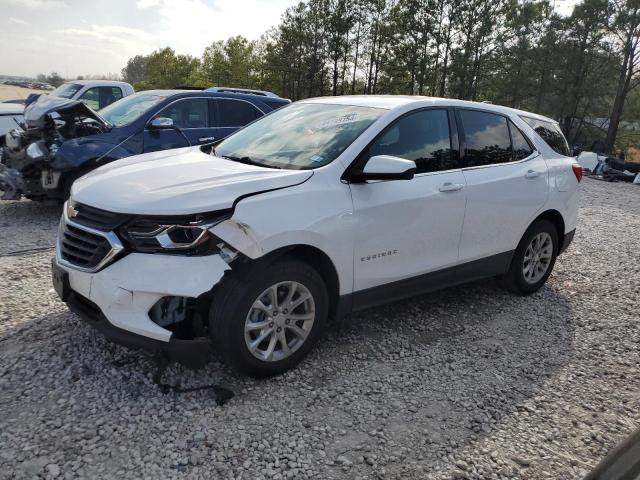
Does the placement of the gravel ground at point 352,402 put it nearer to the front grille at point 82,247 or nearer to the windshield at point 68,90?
the front grille at point 82,247

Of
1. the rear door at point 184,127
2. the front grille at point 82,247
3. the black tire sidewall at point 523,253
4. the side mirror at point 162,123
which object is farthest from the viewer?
the rear door at point 184,127

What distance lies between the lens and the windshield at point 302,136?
3.55 m

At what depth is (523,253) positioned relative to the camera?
4.87 metres

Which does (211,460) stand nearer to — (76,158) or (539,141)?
(539,141)

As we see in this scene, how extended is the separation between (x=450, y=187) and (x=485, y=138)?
0.79 metres

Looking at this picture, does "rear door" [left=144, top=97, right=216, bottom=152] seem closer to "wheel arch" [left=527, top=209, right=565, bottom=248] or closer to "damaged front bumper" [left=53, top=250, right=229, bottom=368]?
"damaged front bumper" [left=53, top=250, right=229, bottom=368]

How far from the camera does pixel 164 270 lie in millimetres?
2801

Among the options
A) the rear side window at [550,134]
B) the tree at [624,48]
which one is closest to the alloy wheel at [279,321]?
the rear side window at [550,134]

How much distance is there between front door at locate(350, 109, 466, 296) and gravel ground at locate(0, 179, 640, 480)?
25.8 inches

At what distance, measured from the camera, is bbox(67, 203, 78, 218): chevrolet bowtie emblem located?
318 centimetres

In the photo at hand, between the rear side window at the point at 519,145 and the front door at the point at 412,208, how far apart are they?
0.91m

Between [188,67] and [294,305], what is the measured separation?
4621cm

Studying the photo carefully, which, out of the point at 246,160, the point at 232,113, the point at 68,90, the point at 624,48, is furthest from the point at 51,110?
the point at 624,48

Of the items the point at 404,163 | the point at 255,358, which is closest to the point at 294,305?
the point at 255,358
